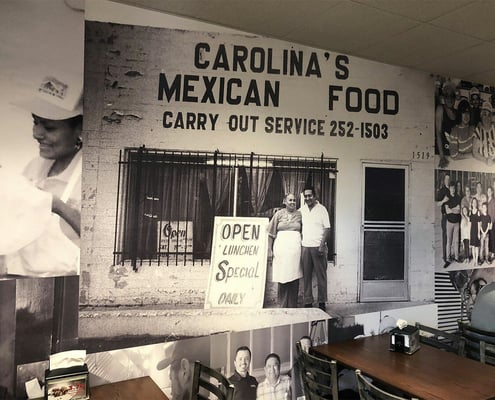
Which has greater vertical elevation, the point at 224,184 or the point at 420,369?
the point at 224,184

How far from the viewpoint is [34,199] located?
229 cm

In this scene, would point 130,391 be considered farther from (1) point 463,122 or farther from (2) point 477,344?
(1) point 463,122

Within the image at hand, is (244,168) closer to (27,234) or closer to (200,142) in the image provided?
(200,142)

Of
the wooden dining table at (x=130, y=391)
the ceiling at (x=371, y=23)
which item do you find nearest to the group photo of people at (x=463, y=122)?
the ceiling at (x=371, y=23)

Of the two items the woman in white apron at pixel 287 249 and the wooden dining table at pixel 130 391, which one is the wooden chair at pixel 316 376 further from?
the wooden dining table at pixel 130 391

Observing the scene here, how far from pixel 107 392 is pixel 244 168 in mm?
1568

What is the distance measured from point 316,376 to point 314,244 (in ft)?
2.91

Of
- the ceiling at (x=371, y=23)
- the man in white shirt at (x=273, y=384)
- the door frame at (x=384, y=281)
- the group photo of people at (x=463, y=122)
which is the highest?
the ceiling at (x=371, y=23)

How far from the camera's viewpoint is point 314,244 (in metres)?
3.06

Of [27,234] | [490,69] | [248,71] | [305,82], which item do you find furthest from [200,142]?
[490,69]

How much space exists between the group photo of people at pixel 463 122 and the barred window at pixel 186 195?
1458 mm

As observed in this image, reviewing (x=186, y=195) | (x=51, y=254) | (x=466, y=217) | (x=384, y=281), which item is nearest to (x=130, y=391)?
(x=51, y=254)

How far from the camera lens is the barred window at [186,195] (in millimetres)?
2568

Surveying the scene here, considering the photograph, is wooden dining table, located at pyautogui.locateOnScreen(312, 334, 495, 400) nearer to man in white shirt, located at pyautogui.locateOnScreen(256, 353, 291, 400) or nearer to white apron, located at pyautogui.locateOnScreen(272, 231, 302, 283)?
man in white shirt, located at pyautogui.locateOnScreen(256, 353, 291, 400)
